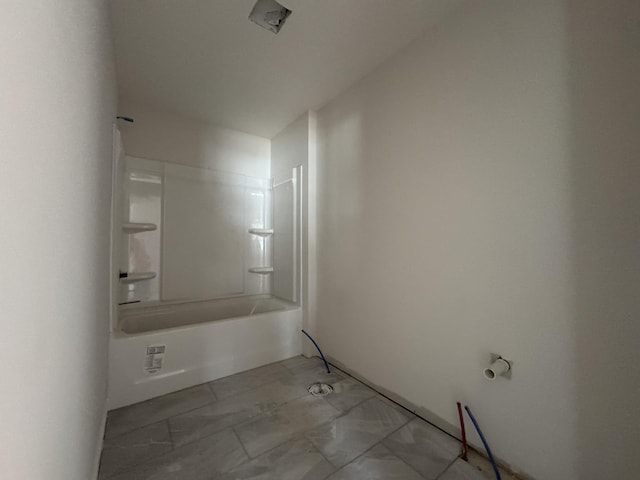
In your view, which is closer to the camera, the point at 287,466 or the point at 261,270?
the point at 287,466

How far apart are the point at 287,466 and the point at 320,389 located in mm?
656

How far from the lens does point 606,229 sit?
927 mm

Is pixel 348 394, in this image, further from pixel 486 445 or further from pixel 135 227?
pixel 135 227

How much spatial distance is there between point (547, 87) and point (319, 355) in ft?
7.97

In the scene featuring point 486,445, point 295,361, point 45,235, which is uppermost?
point 45,235

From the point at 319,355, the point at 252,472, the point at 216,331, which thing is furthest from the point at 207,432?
the point at 319,355

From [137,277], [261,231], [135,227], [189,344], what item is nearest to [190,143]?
[135,227]

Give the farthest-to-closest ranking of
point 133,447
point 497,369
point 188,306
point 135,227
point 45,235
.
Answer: point 188,306
point 135,227
point 133,447
point 497,369
point 45,235

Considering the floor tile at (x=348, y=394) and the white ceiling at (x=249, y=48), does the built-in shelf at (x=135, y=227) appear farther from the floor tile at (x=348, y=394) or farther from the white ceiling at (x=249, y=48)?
the floor tile at (x=348, y=394)

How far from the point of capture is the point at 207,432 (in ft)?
4.59

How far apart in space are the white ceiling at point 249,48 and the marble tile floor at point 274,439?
244 centimetres

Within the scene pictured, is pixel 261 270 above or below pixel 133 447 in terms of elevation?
above

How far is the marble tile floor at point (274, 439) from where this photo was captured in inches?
45.8

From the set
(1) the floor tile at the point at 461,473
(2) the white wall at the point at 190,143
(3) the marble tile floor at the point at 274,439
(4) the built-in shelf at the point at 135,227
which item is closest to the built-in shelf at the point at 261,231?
(2) the white wall at the point at 190,143
